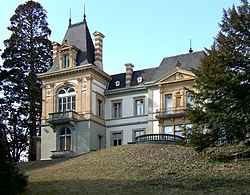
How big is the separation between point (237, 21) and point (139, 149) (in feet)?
35.0

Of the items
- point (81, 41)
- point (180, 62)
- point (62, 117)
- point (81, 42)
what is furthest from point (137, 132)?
point (81, 41)

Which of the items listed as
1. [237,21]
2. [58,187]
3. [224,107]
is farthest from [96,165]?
[237,21]

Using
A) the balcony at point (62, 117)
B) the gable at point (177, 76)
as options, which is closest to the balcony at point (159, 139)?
the gable at point (177, 76)

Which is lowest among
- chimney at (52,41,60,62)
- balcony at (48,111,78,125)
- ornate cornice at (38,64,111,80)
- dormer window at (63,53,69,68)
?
balcony at (48,111,78,125)

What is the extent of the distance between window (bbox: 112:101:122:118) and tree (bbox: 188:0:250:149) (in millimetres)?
18268

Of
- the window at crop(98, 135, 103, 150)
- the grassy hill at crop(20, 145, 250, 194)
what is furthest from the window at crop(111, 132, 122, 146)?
the grassy hill at crop(20, 145, 250, 194)

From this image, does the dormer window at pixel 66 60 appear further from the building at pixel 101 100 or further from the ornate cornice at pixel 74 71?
the ornate cornice at pixel 74 71

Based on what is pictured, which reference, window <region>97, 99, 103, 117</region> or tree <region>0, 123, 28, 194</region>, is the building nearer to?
window <region>97, 99, 103, 117</region>

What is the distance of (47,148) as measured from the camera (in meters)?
44.8

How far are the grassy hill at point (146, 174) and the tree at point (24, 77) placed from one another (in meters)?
15.7

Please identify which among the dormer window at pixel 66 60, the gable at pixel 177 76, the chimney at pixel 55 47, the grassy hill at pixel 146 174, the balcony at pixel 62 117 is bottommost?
the grassy hill at pixel 146 174

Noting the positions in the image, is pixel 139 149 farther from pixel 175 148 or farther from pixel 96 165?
pixel 96 165

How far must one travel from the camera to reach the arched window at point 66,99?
148 feet

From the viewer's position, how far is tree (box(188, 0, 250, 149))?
88.7 feet
